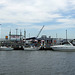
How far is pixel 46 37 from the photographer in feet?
542

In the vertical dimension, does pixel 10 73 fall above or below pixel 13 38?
below

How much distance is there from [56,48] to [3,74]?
7671 cm

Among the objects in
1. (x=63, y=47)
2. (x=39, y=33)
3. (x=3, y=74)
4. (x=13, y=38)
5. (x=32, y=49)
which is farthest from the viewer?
(x=39, y=33)

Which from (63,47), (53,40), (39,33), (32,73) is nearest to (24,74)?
(32,73)

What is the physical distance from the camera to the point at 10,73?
104 ft

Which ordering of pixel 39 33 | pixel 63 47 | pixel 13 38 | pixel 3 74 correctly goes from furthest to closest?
pixel 39 33 < pixel 13 38 < pixel 63 47 < pixel 3 74

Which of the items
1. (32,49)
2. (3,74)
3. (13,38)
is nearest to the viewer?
(3,74)

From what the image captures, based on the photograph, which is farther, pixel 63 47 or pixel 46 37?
pixel 46 37

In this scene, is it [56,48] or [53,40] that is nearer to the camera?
[56,48]

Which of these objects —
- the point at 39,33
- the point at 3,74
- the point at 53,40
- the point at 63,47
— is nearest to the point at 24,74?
the point at 3,74

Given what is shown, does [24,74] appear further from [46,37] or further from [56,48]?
[46,37]

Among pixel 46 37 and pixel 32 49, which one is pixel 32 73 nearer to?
pixel 32 49

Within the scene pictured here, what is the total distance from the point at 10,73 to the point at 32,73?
397cm

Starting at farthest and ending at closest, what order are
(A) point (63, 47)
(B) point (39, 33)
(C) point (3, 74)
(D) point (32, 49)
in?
1. (B) point (39, 33)
2. (D) point (32, 49)
3. (A) point (63, 47)
4. (C) point (3, 74)
